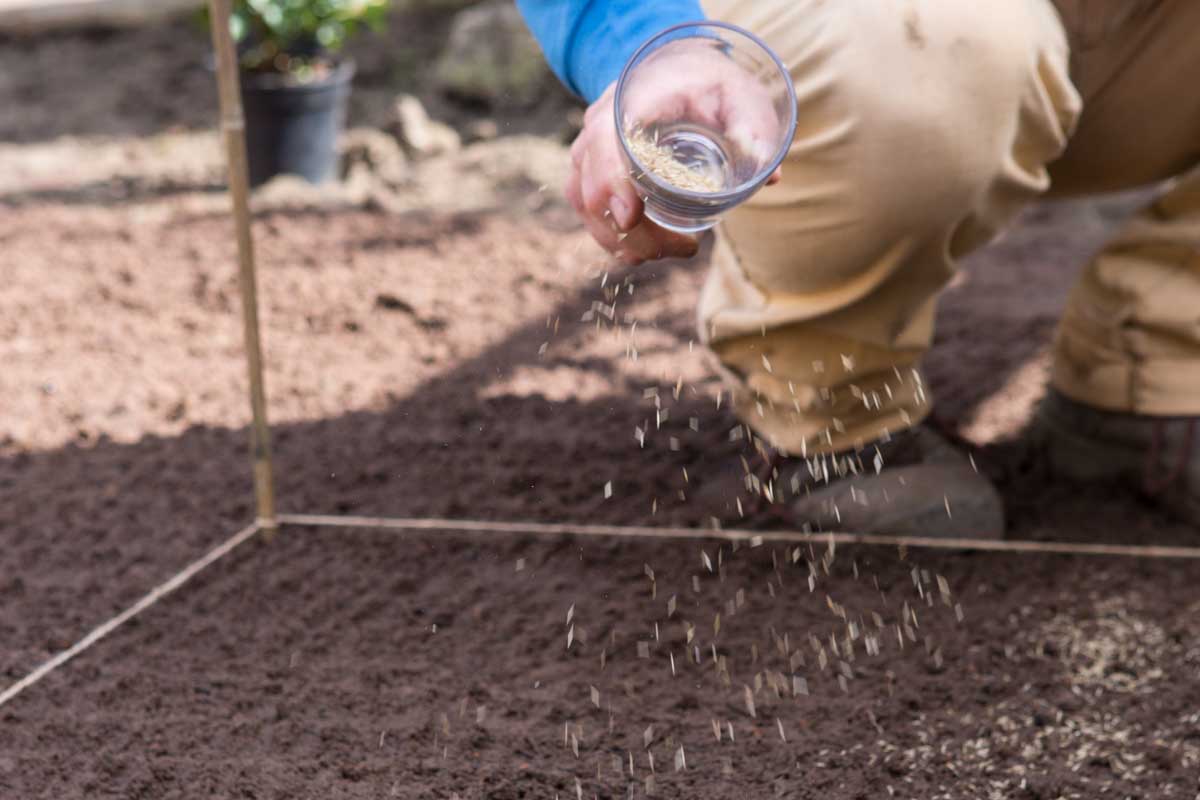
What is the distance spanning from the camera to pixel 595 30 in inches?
51.5

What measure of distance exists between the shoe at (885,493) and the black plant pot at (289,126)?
6.17 ft

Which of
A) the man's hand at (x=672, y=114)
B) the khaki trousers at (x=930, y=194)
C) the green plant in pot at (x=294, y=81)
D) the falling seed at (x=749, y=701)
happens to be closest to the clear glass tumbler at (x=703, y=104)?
the man's hand at (x=672, y=114)

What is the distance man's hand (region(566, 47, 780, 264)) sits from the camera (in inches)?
43.9

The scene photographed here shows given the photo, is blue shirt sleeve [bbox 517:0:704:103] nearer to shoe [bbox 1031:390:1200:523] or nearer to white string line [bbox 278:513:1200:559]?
white string line [bbox 278:513:1200:559]

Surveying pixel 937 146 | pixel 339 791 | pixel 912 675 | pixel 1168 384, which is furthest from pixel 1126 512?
pixel 339 791

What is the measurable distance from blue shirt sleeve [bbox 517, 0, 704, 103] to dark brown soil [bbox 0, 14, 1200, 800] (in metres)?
0.62

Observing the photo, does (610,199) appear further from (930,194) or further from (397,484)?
(397,484)

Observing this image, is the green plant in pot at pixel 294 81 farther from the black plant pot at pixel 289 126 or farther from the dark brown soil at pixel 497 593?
the dark brown soil at pixel 497 593

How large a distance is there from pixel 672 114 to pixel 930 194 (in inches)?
16.4

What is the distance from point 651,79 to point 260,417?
76 centimetres

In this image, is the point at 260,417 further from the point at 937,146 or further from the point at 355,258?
the point at 355,258

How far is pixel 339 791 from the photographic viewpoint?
121 centimetres

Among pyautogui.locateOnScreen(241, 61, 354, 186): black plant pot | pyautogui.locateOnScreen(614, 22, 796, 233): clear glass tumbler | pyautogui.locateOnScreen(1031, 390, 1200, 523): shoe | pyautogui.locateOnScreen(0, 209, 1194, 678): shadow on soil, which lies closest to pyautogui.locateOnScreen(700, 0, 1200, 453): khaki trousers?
pyautogui.locateOnScreen(1031, 390, 1200, 523): shoe

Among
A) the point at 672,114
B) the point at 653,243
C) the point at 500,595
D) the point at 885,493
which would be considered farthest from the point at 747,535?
the point at 672,114
